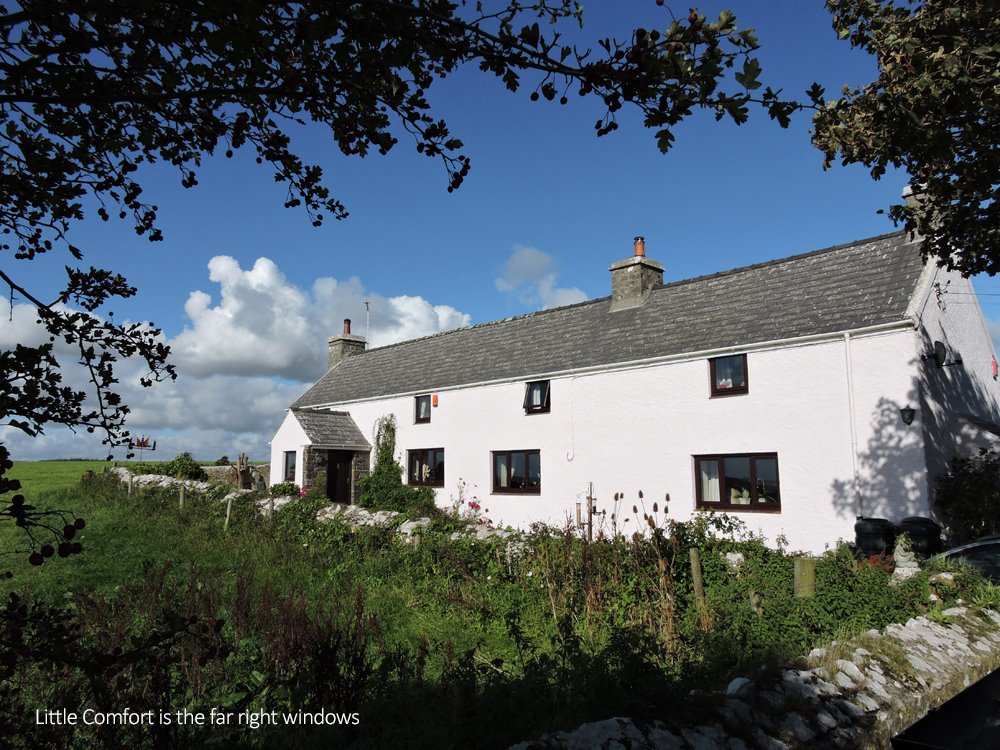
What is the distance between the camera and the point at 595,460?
1783cm

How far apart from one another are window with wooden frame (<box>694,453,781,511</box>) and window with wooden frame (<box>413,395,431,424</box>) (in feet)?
35.6

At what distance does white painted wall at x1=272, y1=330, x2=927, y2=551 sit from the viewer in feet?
43.5

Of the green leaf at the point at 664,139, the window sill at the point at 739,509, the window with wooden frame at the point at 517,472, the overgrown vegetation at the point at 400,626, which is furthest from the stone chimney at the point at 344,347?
the green leaf at the point at 664,139

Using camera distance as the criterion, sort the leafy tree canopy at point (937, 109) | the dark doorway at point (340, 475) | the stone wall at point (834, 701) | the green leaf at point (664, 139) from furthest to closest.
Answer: the dark doorway at point (340, 475)
the leafy tree canopy at point (937, 109)
the stone wall at point (834, 701)
the green leaf at point (664, 139)

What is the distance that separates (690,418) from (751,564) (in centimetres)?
662

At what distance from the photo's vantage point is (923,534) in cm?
1138

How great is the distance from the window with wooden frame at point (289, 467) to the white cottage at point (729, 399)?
101cm

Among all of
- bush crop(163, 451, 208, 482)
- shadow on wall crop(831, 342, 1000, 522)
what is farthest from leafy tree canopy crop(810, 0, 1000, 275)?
bush crop(163, 451, 208, 482)

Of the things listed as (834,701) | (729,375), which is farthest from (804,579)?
(729,375)

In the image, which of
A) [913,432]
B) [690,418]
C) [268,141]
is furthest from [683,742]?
[690,418]

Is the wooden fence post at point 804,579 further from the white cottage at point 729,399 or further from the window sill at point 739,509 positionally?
the window sill at point 739,509

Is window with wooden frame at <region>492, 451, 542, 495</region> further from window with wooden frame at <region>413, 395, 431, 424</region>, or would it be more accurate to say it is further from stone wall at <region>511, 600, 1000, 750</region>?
stone wall at <region>511, 600, 1000, 750</region>

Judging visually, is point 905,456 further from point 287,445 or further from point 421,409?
point 287,445

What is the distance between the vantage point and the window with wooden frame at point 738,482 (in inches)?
582
